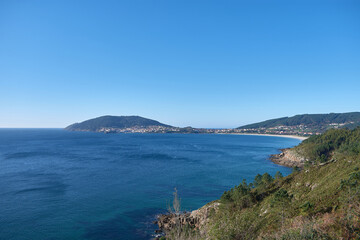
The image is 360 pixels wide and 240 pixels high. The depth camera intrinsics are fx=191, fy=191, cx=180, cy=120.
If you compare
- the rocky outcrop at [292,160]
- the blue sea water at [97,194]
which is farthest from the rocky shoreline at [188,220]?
the rocky outcrop at [292,160]

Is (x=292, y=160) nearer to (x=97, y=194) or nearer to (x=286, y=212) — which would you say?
(x=286, y=212)

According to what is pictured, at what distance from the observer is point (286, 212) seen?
14414mm

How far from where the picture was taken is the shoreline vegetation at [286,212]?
908cm

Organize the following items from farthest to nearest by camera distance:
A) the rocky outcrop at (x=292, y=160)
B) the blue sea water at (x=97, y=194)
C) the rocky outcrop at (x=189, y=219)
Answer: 1. the rocky outcrop at (x=292, y=160)
2. the rocky outcrop at (x=189, y=219)
3. the blue sea water at (x=97, y=194)

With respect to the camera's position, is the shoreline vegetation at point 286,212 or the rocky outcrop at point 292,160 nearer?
the shoreline vegetation at point 286,212

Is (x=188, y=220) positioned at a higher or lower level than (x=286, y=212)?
lower

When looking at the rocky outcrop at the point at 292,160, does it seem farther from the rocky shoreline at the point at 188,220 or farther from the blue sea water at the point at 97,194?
the rocky shoreline at the point at 188,220

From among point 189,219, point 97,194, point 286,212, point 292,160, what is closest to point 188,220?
point 189,219

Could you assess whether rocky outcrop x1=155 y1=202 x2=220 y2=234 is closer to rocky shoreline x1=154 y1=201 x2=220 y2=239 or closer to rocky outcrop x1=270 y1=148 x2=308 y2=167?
rocky shoreline x1=154 y1=201 x2=220 y2=239

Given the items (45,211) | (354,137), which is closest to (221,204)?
(45,211)

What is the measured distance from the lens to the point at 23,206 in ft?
90.1

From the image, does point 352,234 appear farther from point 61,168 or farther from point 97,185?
point 61,168

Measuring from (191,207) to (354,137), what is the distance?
57.1 meters

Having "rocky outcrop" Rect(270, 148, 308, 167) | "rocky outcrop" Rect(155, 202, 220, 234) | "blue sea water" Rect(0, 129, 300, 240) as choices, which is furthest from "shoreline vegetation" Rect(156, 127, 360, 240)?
"rocky outcrop" Rect(270, 148, 308, 167)
